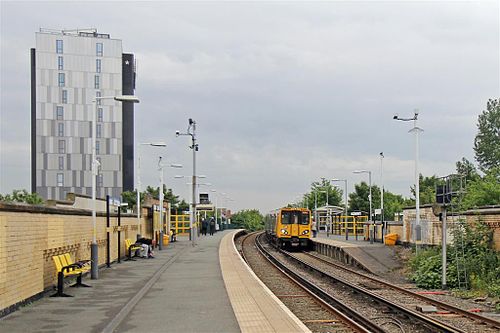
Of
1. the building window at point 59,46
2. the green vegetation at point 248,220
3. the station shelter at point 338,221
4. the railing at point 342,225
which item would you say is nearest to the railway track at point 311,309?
the station shelter at point 338,221

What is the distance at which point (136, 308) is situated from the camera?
12.9 meters

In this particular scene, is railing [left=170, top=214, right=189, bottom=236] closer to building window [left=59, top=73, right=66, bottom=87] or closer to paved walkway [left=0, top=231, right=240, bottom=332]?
building window [left=59, top=73, right=66, bottom=87]

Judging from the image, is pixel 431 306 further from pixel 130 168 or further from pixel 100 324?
pixel 130 168

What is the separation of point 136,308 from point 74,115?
78273mm

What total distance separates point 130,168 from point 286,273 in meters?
67.0

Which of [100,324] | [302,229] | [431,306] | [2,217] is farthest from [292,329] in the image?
[302,229]

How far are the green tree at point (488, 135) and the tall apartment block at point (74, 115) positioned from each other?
44453 mm

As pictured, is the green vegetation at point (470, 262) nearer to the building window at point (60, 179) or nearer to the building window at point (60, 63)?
the building window at point (60, 179)

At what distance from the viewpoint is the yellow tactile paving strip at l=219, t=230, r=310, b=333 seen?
33.6 ft

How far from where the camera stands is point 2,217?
37.9 feet

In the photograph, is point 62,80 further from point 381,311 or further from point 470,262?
point 381,311

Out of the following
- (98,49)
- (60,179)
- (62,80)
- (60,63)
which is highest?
(98,49)

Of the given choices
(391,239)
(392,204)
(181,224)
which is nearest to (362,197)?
(392,204)

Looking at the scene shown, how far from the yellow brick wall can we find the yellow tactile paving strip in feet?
13.3
